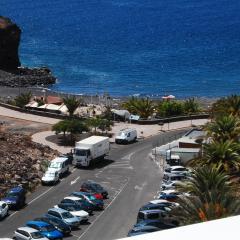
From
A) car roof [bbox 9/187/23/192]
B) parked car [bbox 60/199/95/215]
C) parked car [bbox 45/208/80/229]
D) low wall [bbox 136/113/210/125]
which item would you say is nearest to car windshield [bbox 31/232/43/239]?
parked car [bbox 45/208/80/229]

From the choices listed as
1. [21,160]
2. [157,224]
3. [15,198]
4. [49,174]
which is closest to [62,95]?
[21,160]

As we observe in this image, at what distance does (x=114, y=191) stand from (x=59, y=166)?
495cm

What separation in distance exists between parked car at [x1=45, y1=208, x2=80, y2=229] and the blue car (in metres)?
1.77

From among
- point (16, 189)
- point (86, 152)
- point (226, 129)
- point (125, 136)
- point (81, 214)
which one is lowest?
point (81, 214)

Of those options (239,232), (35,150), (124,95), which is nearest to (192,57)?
(124,95)

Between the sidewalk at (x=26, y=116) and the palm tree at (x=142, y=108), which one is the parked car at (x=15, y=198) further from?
the palm tree at (x=142, y=108)

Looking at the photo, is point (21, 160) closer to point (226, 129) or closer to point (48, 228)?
point (226, 129)

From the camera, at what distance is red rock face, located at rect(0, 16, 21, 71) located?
4523 inches

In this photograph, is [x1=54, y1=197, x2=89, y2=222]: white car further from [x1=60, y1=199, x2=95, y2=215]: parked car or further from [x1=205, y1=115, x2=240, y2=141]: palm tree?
[x1=205, y1=115, x2=240, y2=141]: palm tree

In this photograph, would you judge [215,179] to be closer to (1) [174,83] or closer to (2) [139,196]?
(2) [139,196]

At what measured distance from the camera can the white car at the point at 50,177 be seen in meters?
41.2

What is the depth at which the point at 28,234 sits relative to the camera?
2809 cm

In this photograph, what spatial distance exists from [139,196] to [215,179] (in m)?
13.0

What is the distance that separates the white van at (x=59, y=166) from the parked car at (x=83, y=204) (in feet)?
24.6
